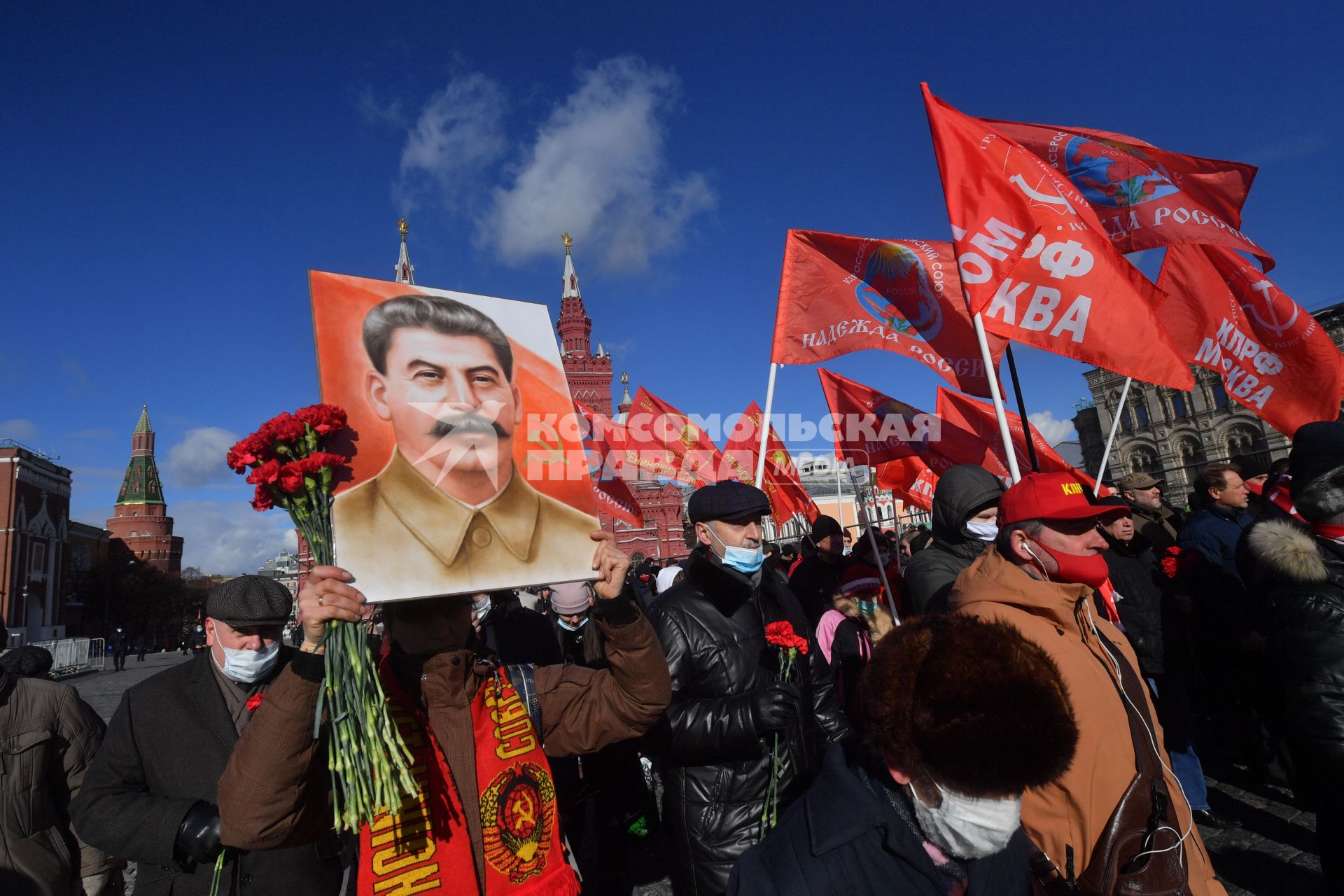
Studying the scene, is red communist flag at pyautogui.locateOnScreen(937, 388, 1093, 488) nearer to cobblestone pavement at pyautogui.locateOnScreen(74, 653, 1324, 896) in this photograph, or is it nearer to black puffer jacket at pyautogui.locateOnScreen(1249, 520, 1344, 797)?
cobblestone pavement at pyautogui.locateOnScreen(74, 653, 1324, 896)

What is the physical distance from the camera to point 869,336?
616 cm

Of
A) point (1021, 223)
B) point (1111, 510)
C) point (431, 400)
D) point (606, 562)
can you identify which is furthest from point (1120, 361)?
point (431, 400)

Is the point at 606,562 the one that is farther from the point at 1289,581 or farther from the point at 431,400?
the point at 1289,581

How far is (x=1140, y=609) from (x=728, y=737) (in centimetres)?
330

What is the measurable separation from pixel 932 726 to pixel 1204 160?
653cm

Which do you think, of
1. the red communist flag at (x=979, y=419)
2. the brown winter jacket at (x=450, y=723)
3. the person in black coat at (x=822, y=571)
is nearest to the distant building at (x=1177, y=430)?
the red communist flag at (x=979, y=419)

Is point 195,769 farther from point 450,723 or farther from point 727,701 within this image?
point 727,701

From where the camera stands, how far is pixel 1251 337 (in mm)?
5797

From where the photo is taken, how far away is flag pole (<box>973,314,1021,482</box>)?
381 centimetres

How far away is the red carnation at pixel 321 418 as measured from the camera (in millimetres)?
1790

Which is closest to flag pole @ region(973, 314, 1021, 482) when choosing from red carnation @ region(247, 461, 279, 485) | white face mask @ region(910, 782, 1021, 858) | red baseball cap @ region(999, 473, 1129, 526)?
red baseball cap @ region(999, 473, 1129, 526)

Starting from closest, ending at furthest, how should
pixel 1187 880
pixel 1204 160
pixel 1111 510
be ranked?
pixel 1187 880 < pixel 1111 510 < pixel 1204 160

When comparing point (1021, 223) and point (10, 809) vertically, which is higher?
point (1021, 223)

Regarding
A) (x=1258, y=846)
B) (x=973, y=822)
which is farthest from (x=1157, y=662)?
(x=973, y=822)
